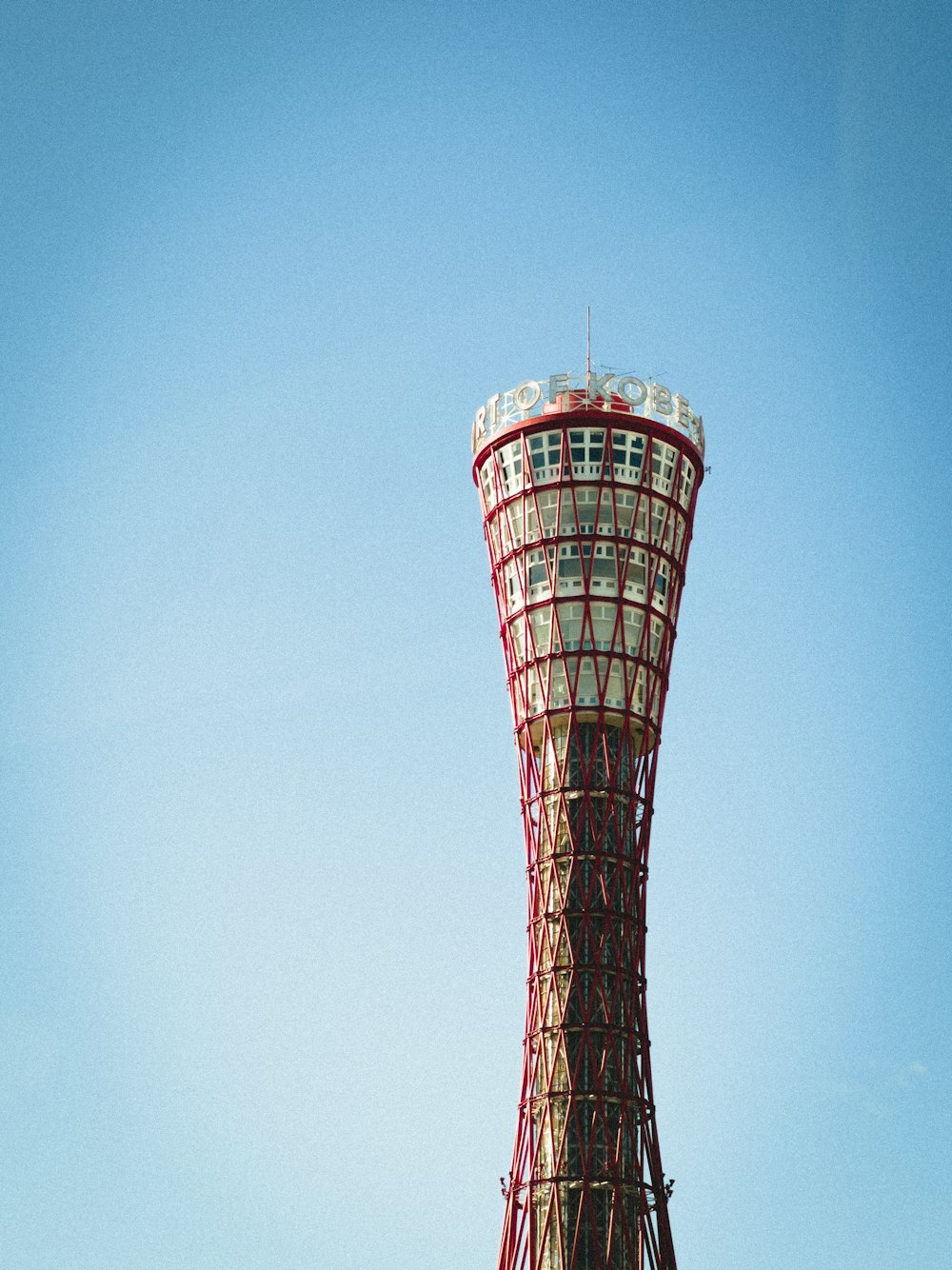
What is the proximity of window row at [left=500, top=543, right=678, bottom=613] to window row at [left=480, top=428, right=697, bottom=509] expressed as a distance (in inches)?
189

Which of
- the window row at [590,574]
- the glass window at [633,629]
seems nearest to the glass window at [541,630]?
the window row at [590,574]

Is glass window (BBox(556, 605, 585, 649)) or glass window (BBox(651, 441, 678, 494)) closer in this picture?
glass window (BBox(556, 605, 585, 649))

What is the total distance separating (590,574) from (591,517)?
3973 millimetres

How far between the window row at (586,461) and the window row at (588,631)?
861 centimetres

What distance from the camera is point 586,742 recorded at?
416 feet

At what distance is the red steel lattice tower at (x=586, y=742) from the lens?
11869cm

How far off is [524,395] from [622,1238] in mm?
53681

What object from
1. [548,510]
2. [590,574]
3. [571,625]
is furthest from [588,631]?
[548,510]

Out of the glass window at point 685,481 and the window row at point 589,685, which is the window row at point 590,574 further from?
the glass window at point 685,481

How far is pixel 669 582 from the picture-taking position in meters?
132

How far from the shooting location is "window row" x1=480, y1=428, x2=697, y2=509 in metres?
131

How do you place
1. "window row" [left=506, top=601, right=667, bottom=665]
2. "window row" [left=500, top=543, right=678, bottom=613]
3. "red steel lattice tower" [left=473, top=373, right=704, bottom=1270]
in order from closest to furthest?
"red steel lattice tower" [left=473, top=373, right=704, bottom=1270], "window row" [left=506, top=601, right=667, bottom=665], "window row" [left=500, top=543, right=678, bottom=613]

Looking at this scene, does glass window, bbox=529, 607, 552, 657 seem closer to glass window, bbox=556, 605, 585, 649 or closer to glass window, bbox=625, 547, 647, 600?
glass window, bbox=556, 605, 585, 649

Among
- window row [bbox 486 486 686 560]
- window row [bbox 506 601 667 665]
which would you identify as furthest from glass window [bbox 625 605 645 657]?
window row [bbox 486 486 686 560]
